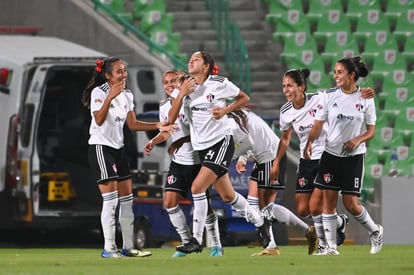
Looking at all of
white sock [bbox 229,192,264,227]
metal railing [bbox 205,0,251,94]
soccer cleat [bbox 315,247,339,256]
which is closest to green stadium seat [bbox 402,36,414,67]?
metal railing [bbox 205,0,251,94]

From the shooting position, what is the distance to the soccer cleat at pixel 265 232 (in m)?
19.6

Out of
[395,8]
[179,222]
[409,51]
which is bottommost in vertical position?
[179,222]

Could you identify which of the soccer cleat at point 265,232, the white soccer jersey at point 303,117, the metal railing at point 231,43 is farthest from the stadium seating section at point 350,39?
the soccer cleat at point 265,232

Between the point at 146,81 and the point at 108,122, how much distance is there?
7108 mm

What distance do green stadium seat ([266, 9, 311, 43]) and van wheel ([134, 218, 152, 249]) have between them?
664cm

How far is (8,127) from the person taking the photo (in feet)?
81.6

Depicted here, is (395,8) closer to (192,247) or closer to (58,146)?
(58,146)

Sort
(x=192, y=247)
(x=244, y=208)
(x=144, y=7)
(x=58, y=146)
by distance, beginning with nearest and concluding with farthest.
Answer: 1. (x=192, y=247)
2. (x=244, y=208)
3. (x=58, y=146)
4. (x=144, y=7)

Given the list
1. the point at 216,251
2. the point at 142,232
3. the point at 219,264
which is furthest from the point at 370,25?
the point at 219,264

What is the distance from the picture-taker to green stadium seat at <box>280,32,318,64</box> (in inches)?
1190

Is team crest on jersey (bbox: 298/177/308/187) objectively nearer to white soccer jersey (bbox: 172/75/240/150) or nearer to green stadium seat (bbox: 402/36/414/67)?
white soccer jersey (bbox: 172/75/240/150)

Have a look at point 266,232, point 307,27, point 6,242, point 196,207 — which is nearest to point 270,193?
point 266,232

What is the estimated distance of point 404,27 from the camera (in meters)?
30.8

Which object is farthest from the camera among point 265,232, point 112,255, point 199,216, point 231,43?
point 231,43
